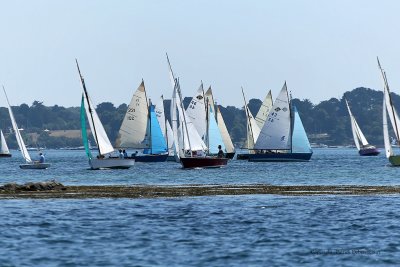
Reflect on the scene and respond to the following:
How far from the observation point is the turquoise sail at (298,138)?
137m

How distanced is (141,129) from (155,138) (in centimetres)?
390

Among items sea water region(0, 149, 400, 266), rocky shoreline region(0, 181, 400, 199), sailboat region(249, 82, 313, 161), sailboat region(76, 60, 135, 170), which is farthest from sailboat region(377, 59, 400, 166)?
sea water region(0, 149, 400, 266)

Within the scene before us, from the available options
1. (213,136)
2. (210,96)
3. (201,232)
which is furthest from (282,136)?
A: (201,232)

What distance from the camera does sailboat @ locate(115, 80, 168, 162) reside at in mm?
135125

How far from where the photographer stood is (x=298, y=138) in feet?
454

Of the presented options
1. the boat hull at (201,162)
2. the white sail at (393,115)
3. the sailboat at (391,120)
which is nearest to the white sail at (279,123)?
the sailboat at (391,120)

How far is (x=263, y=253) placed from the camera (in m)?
39.5

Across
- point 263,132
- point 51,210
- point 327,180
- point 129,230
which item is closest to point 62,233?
point 129,230

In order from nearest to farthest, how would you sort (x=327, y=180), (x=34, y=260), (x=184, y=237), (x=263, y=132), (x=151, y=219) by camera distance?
1. (x=34, y=260)
2. (x=184, y=237)
3. (x=151, y=219)
4. (x=327, y=180)
5. (x=263, y=132)

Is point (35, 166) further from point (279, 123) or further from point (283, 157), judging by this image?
point (283, 157)

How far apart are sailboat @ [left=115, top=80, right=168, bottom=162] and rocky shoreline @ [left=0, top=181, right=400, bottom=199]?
6246 centimetres

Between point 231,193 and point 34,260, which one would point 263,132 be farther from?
point 34,260

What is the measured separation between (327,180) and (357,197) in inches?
962

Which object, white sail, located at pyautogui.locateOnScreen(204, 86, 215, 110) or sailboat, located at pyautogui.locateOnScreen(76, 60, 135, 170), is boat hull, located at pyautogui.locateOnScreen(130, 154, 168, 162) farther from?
sailboat, located at pyautogui.locateOnScreen(76, 60, 135, 170)
